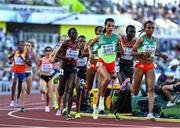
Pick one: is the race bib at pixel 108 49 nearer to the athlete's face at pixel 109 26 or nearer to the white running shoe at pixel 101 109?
the athlete's face at pixel 109 26

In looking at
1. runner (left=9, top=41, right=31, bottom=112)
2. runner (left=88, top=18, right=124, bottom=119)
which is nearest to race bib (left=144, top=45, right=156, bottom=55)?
runner (left=88, top=18, right=124, bottom=119)

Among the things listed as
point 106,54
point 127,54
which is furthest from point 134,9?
point 106,54

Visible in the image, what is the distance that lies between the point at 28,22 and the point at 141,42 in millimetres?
30343

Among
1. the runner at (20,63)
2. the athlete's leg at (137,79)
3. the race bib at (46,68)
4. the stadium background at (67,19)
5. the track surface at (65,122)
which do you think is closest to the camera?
the track surface at (65,122)

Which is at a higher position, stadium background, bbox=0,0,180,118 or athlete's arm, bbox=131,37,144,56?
stadium background, bbox=0,0,180,118

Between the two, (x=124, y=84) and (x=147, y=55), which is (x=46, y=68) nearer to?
(x=124, y=84)

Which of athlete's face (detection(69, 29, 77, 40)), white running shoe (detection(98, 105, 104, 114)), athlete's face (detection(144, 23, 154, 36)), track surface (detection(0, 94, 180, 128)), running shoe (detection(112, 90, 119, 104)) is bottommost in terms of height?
track surface (detection(0, 94, 180, 128))

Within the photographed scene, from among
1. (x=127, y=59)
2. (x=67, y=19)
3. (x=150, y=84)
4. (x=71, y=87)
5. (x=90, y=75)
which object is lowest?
(x=71, y=87)

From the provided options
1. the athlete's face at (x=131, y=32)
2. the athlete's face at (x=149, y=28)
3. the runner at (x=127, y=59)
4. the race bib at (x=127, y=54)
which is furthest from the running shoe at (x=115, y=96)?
the athlete's face at (x=149, y=28)

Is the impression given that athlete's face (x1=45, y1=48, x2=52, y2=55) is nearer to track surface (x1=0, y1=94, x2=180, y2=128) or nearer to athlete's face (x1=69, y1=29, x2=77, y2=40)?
track surface (x1=0, y1=94, x2=180, y2=128)

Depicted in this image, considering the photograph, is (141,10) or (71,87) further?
(141,10)

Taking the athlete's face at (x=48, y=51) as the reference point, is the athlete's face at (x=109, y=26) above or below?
above

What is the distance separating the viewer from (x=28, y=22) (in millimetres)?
46469

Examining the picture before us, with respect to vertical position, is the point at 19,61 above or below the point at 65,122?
above
